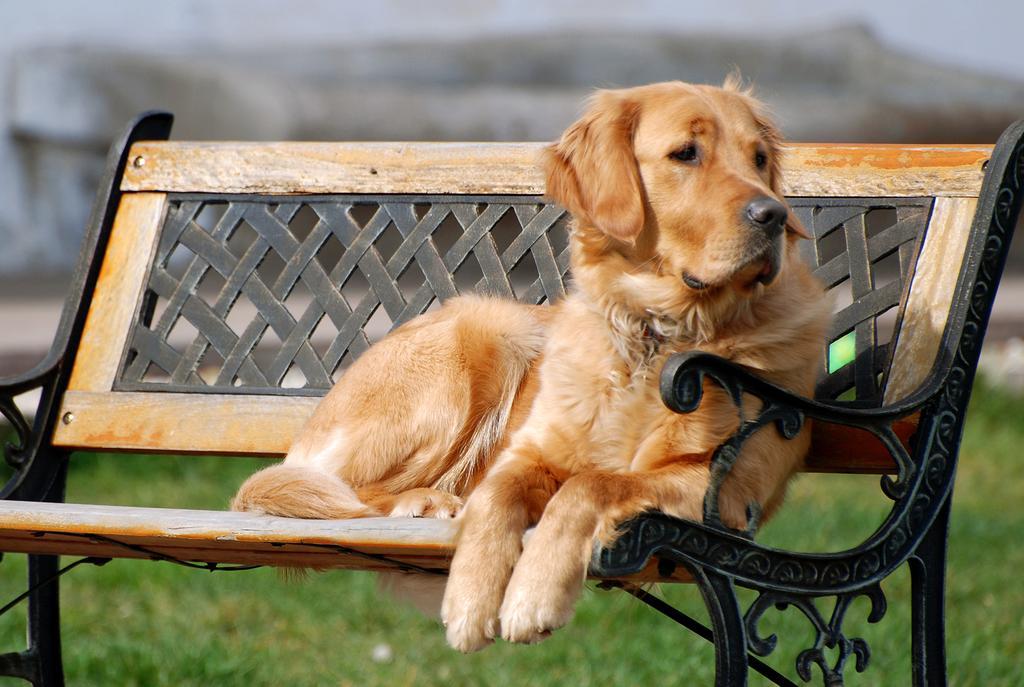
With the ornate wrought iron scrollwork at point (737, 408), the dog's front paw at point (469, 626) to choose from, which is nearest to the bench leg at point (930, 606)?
the ornate wrought iron scrollwork at point (737, 408)

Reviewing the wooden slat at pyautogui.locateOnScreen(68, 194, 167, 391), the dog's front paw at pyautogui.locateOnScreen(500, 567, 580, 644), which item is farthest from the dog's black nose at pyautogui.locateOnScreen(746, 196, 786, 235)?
the wooden slat at pyautogui.locateOnScreen(68, 194, 167, 391)

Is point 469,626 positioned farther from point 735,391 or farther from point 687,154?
point 687,154

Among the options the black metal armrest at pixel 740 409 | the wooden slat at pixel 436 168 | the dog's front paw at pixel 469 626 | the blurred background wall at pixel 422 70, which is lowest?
the dog's front paw at pixel 469 626

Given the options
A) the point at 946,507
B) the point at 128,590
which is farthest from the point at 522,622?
the point at 128,590

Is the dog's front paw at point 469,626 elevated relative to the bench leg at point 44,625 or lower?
lower

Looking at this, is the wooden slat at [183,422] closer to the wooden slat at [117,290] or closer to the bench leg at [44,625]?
the wooden slat at [117,290]

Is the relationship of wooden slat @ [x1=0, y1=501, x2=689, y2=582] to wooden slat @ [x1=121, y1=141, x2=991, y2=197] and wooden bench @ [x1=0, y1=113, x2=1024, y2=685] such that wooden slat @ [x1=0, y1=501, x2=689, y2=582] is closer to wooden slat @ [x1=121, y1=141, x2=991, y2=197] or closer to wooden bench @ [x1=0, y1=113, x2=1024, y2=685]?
wooden bench @ [x1=0, y1=113, x2=1024, y2=685]

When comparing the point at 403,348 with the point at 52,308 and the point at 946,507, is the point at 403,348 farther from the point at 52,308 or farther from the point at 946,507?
the point at 52,308

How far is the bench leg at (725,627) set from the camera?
7.41 ft

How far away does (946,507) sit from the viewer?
8.68ft

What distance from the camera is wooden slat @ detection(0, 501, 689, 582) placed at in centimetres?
233

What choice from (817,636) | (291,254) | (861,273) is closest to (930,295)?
(861,273)

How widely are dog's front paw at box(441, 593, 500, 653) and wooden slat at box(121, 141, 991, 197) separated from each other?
53.0 inches

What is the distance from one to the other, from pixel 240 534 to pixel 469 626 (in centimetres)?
44
